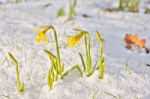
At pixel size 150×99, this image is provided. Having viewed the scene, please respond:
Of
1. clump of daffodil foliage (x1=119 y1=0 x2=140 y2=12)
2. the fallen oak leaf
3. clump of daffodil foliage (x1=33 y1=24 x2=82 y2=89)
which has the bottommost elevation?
clump of daffodil foliage (x1=119 y1=0 x2=140 y2=12)

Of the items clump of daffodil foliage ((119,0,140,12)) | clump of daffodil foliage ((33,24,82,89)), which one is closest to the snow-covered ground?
clump of daffodil foliage ((33,24,82,89))

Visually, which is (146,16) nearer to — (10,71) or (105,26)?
(105,26)

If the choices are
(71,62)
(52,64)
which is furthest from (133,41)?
(52,64)

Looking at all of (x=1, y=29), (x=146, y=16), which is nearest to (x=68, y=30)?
(x=1, y=29)

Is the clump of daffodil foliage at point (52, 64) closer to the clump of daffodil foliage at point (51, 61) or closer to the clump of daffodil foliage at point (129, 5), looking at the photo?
the clump of daffodil foliage at point (51, 61)

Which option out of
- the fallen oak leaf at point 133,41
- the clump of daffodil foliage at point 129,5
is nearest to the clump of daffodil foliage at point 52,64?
the fallen oak leaf at point 133,41

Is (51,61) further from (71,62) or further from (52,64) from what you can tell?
(71,62)

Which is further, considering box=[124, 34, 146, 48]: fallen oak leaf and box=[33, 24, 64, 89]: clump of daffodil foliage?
box=[124, 34, 146, 48]: fallen oak leaf

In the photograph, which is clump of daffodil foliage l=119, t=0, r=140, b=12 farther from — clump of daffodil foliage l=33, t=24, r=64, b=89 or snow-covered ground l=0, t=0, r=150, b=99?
clump of daffodil foliage l=33, t=24, r=64, b=89
